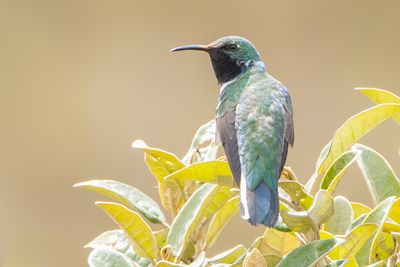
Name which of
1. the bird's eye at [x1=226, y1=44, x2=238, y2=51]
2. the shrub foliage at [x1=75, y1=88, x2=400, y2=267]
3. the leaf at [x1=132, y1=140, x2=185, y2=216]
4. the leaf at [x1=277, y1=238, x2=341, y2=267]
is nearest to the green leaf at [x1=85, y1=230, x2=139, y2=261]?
the shrub foliage at [x1=75, y1=88, x2=400, y2=267]

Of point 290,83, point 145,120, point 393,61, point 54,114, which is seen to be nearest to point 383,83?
point 393,61

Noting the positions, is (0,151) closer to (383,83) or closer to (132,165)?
(132,165)

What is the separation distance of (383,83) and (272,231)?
458 cm

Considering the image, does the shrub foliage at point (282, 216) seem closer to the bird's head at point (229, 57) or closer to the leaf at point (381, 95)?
the leaf at point (381, 95)

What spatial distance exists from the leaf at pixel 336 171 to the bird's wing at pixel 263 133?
0.10m

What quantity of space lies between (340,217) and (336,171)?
92 millimetres

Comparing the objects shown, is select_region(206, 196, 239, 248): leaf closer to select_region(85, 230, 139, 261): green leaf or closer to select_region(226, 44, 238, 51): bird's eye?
select_region(85, 230, 139, 261): green leaf

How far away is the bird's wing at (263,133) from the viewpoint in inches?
76.7

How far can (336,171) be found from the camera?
1.80 m

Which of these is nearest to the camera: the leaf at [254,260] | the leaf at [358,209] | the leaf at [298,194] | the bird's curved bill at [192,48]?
the leaf at [254,260]

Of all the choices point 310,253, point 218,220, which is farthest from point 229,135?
point 310,253

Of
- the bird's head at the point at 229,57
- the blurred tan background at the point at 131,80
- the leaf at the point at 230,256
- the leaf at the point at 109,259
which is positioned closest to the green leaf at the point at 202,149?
the leaf at the point at 230,256

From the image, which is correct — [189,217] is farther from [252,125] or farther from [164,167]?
[252,125]

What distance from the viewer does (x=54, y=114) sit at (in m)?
6.65
